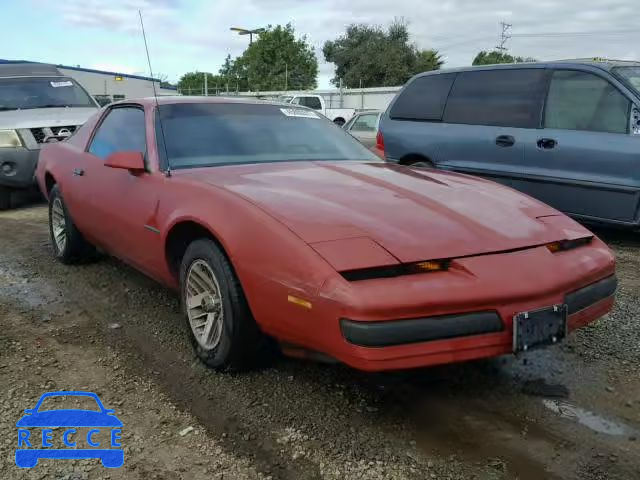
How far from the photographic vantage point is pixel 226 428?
245cm

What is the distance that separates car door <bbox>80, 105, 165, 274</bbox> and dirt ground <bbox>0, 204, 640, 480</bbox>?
1.62 feet

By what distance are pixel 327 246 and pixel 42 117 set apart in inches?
275

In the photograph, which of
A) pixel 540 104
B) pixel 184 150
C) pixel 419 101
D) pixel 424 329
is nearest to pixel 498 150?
pixel 540 104

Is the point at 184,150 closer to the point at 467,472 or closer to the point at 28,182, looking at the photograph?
the point at 467,472

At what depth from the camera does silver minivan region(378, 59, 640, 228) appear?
16.9ft

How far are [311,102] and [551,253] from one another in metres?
21.7

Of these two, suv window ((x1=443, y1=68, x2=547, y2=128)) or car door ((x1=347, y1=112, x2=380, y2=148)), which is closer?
suv window ((x1=443, y1=68, x2=547, y2=128))

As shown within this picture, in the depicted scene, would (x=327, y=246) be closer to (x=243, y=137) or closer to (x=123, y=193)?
(x=243, y=137)

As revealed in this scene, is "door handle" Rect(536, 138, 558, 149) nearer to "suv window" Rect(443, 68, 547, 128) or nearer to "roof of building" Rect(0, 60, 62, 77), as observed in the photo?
"suv window" Rect(443, 68, 547, 128)

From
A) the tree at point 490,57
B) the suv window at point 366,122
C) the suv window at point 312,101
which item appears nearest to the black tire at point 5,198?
the suv window at point 366,122

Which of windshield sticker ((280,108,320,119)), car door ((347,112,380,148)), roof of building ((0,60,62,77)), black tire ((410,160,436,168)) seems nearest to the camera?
windshield sticker ((280,108,320,119))

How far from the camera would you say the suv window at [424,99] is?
6539mm

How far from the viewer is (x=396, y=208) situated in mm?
2668

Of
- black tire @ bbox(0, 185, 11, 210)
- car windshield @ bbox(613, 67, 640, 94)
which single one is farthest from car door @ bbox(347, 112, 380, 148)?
car windshield @ bbox(613, 67, 640, 94)
